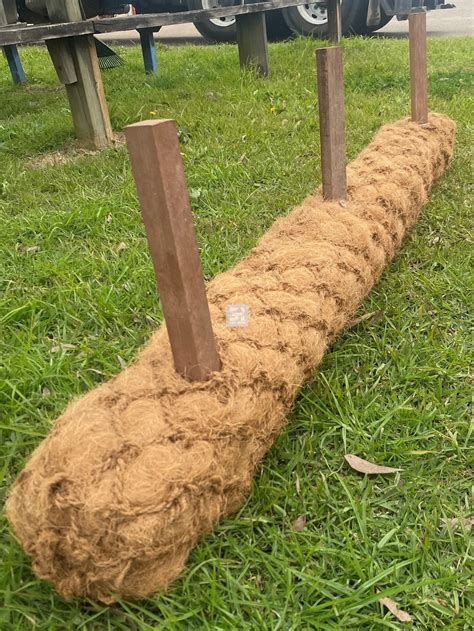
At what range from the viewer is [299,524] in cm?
151

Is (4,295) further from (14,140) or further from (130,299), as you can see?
(14,140)

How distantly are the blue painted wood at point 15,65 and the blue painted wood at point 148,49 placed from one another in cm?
137

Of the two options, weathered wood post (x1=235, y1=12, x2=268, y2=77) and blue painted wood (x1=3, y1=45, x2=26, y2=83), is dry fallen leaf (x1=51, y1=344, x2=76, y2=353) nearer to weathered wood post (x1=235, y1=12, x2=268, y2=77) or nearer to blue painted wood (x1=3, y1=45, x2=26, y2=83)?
weathered wood post (x1=235, y1=12, x2=268, y2=77)

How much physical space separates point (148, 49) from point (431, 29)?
6483 mm

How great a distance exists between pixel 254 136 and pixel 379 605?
3381 millimetres

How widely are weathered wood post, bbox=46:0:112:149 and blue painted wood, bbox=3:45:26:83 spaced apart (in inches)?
119

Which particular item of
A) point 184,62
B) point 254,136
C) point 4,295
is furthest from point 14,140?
point 184,62

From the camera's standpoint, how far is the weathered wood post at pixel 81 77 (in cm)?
386

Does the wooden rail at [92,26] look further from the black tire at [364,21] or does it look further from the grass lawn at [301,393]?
the black tire at [364,21]

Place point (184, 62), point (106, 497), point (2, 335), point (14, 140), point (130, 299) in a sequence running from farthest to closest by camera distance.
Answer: point (184, 62)
point (14, 140)
point (130, 299)
point (2, 335)
point (106, 497)

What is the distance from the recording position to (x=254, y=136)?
417 centimetres

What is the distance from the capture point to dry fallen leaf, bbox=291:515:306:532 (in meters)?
1.50

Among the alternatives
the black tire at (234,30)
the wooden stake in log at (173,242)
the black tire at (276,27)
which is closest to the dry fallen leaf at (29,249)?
the wooden stake in log at (173,242)

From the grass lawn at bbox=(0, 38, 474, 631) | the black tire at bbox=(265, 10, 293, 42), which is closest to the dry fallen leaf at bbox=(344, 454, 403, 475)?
the grass lawn at bbox=(0, 38, 474, 631)
